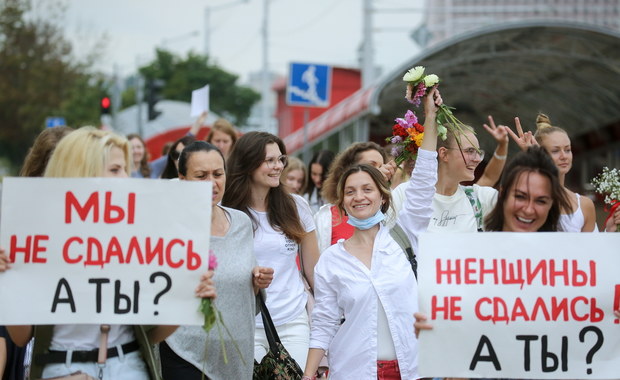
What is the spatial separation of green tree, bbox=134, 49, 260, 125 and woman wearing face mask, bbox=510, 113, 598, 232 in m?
61.2

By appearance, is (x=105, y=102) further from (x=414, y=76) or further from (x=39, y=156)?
(x=414, y=76)

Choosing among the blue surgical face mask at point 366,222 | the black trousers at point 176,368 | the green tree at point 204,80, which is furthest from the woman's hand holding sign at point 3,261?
the green tree at point 204,80

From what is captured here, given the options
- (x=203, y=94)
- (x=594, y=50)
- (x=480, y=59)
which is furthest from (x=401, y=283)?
(x=480, y=59)

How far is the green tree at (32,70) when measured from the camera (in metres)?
34.8

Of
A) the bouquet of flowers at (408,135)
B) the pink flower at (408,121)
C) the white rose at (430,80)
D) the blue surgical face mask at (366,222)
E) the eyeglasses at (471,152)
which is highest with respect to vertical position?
the white rose at (430,80)

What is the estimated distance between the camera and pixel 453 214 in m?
6.18

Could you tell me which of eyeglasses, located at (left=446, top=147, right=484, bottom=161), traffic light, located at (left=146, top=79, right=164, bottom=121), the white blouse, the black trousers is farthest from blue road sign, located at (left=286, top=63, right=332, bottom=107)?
the black trousers

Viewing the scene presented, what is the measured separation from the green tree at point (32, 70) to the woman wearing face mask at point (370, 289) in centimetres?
3009

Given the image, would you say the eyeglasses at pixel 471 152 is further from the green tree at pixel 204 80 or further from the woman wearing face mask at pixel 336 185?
the green tree at pixel 204 80

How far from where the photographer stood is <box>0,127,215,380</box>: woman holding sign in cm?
439

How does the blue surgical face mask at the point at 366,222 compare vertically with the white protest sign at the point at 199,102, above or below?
below

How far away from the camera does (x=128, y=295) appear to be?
4.50 meters

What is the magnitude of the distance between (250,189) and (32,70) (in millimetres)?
30118

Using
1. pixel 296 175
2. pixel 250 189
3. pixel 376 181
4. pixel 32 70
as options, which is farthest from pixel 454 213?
pixel 32 70
